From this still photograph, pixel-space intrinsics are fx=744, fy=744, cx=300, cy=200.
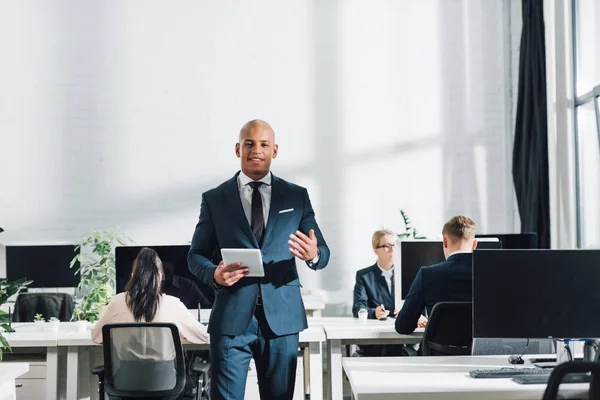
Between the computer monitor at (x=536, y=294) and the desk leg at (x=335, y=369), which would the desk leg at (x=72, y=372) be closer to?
the desk leg at (x=335, y=369)

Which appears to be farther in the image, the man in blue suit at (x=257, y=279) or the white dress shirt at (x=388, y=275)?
the white dress shirt at (x=388, y=275)

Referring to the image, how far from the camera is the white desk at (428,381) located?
7.68ft

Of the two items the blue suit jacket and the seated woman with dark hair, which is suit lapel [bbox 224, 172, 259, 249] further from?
the seated woman with dark hair

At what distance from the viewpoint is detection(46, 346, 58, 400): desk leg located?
395 centimetres

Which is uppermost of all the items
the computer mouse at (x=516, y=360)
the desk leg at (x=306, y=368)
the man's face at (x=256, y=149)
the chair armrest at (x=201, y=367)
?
the man's face at (x=256, y=149)

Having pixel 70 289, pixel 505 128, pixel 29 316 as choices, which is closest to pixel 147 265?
pixel 29 316

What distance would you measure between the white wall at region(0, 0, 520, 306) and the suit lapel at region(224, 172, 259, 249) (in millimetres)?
4127

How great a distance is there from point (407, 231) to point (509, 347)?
11.6 ft

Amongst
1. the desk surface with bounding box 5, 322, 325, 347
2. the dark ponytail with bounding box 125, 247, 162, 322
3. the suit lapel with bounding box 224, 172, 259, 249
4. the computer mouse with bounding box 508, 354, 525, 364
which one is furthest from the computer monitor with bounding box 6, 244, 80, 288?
the computer mouse with bounding box 508, 354, 525, 364

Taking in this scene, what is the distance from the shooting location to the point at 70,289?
6777mm

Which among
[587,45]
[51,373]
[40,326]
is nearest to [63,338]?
[51,373]

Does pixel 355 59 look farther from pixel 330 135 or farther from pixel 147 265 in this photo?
pixel 147 265

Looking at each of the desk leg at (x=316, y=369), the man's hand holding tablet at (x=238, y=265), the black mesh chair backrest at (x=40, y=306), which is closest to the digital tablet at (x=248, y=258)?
the man's hand holding tablet at (x=238, y=265)

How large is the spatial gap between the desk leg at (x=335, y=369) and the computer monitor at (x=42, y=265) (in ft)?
10.1
